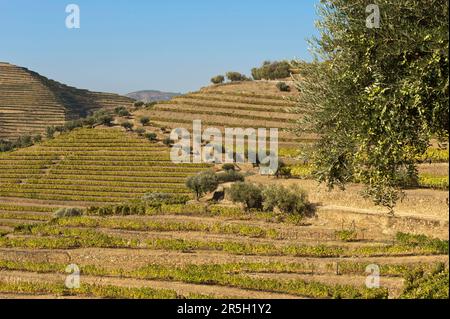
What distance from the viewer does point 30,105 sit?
16050cm

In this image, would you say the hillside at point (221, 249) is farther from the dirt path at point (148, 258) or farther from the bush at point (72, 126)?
the bush at point (72, 126)

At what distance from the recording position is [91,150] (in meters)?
81.8

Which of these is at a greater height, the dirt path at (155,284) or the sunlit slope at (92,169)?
the sunlit slope at (92,169)

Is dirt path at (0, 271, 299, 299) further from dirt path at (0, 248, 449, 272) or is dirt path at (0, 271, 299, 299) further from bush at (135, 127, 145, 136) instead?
bush at (135, 127, 145, 136)

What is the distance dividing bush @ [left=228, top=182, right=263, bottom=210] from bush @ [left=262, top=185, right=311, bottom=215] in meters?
1.62

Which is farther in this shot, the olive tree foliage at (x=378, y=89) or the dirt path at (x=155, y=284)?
the dirt path at (x=155, y=284)

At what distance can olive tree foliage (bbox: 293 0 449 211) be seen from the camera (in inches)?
636

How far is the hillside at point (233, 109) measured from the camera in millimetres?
85625

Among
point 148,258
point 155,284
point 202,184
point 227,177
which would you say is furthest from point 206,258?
point 227,177

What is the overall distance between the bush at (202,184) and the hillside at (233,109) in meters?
25.1

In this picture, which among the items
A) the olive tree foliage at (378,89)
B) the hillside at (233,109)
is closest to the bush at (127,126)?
the hillside at (233,109)

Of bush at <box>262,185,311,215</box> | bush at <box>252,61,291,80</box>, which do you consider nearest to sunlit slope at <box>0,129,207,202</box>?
bush at <box>262,185,311,215</box>
